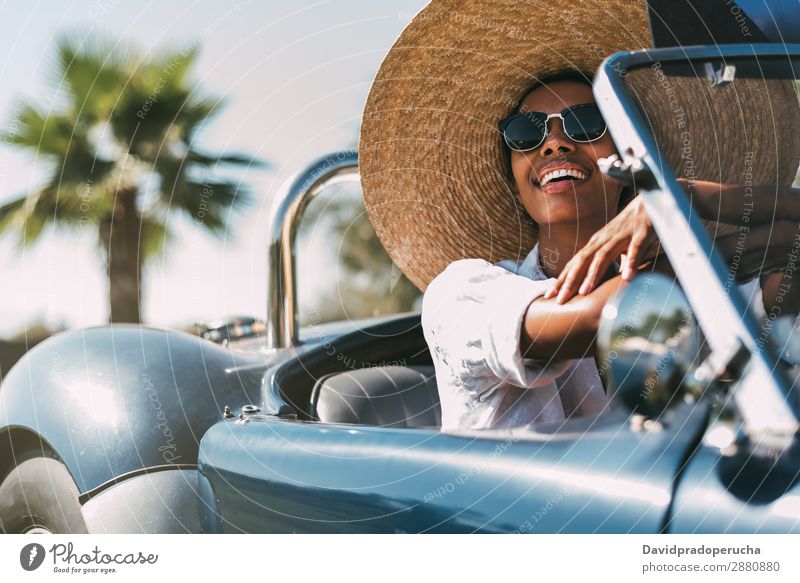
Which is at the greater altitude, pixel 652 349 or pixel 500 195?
pixel 500 195

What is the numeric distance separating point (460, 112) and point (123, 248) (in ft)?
21.1

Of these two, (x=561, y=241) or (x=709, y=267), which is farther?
(x=561, y=241)

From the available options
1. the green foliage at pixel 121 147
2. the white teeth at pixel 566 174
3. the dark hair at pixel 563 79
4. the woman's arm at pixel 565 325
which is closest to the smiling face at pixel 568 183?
the white teeth at pixel 566 174

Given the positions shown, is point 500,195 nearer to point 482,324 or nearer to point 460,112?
point 460,112

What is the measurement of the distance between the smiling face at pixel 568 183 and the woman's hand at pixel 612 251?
2.06 feet

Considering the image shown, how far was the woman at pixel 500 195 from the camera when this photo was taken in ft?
4.48

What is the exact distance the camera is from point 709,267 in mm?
984

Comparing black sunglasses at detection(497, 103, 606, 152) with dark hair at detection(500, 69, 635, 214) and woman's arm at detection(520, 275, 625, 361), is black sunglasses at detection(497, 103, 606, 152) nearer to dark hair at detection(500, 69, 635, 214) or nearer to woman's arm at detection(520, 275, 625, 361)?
dark hair at detection(500, 69, 635, 214)

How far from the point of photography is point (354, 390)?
2.35 meters

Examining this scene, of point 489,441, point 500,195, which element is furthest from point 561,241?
point 489,441

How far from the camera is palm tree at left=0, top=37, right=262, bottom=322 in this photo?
22.5 ft

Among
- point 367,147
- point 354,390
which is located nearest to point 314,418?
point 354,390

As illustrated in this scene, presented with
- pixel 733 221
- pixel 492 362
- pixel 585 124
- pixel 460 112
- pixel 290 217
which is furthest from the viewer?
pixel 290 217

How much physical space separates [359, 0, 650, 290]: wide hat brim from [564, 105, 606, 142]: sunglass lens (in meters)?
0.25
